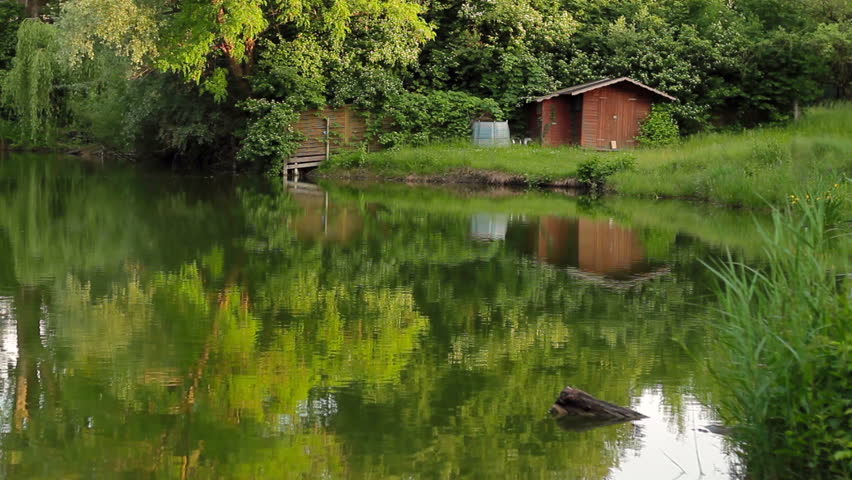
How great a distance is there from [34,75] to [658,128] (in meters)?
26.7

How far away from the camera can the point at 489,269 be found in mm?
17188

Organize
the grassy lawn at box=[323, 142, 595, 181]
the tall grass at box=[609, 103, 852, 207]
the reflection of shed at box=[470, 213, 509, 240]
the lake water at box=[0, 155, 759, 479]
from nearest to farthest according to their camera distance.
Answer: the lake water at box=[0, 155, 759, 479]
the reflection of shed at box=[470, 213, 509, 240]
the tall grass at box=[609, 103, 852, 207]
the grassy lawn at box=[323, 142, 595, 181]

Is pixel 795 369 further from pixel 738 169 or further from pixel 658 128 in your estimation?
pixel 658 128

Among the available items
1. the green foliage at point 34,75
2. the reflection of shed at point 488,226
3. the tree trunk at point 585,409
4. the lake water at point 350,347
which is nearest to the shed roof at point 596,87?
the reflection of shed at point 488,226

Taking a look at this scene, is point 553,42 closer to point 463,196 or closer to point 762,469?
point 463,196

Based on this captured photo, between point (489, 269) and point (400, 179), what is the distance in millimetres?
21068

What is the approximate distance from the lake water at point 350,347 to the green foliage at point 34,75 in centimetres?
2832

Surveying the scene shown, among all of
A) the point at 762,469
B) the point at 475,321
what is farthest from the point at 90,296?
the point at 762,469

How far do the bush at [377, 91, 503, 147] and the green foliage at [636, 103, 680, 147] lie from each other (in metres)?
5.23

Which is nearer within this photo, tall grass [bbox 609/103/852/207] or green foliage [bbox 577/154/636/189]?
tall grass [bbox 609/103/852/207]

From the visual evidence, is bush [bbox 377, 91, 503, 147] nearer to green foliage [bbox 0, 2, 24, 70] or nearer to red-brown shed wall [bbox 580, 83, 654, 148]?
red-brown shed wall [bbox 580, 83, 654, 148]

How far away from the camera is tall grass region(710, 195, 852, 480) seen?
642 centimetres

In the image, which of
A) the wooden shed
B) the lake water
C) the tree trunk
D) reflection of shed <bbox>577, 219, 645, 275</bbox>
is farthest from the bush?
the tree trunk

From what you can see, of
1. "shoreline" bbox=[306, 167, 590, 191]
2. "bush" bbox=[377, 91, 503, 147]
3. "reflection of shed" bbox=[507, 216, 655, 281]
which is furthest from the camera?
"bush" bbox=[377, 91, 503, 147]
